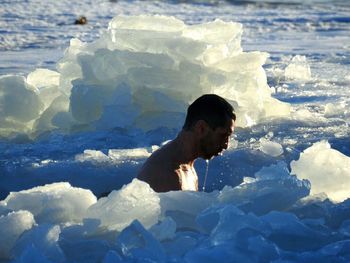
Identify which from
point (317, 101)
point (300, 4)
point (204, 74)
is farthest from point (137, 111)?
point (300, 4)

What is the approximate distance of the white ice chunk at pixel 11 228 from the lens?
4.75m

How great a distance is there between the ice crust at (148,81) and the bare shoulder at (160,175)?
8.85 feet

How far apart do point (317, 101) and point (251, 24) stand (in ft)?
25.2

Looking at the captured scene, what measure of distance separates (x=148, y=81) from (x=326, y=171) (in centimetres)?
348

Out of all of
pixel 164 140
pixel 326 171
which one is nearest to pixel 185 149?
pixel 326 171

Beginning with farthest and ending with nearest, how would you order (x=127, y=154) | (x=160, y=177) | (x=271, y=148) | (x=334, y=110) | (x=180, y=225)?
(x=334, y=110) → (x=127, y=154) → (x=271, y=148) → (x=160, y=177) → (x=180, y=225)

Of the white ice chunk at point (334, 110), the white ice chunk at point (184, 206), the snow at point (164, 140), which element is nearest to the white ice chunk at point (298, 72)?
the snow at point (164, 140)

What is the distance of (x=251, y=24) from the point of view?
17.4 m

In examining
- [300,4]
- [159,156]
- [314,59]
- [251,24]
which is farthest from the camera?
[300,4]

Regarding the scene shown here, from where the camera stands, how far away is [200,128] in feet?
18.7

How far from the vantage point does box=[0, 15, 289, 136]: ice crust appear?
8.59 m

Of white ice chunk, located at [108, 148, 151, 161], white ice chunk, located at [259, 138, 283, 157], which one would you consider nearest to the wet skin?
white ice chunk, located at [259, 138, 283, 157]

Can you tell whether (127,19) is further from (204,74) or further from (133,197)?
(133,197)

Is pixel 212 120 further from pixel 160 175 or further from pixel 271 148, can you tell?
pixel 271 148
